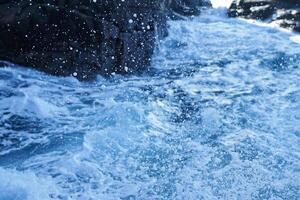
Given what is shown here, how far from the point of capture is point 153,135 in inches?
227

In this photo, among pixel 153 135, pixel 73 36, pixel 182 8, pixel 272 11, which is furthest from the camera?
pixel 182 8

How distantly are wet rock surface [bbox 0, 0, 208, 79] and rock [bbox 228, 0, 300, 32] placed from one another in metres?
7.69

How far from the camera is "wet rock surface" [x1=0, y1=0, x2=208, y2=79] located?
24.9 feet

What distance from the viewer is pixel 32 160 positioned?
186 inches

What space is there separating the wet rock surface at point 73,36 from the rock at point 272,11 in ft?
25.2

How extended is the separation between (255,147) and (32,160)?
3.00m

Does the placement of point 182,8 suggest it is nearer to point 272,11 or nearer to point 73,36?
point 272,11

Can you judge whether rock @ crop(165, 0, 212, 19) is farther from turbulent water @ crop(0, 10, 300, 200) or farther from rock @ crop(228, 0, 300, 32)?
turbulent water @ crop(0, 10, 300, 200)

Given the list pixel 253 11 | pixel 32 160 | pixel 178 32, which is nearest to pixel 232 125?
pixel 32 160

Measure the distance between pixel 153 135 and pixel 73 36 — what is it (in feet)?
10.3

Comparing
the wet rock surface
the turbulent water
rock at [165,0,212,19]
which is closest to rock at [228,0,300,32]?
rock at [165,0,212,19]

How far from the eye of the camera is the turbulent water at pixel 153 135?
177 inches

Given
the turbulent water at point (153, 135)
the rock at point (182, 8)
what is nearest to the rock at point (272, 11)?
the rock at point (182, 8)

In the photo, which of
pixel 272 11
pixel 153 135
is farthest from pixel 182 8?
pixel 153 135
